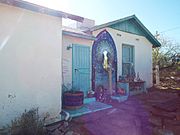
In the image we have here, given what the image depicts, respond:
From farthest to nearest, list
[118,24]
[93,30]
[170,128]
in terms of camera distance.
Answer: [118,24]
[93,30]
[170,128]

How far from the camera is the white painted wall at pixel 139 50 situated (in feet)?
32.6

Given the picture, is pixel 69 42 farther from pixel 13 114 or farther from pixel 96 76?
pixel 13 114

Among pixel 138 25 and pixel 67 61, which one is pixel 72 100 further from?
pixel 138 25

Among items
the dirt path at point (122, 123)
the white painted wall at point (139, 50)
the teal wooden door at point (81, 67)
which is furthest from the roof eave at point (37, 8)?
the white painted wall at point (139, 50)

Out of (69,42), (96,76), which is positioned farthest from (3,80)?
(96,76)

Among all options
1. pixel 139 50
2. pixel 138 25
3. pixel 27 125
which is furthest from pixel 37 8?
pixel 139 50

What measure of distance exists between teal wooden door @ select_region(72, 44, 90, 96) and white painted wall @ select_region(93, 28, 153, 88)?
8.19 ft

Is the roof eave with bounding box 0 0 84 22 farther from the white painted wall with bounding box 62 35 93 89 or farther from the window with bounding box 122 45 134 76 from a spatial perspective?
the window with bounding box 122 45 134 76

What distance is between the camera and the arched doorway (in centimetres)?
859

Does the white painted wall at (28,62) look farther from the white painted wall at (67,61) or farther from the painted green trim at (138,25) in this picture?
the painted green trim at (138,25)

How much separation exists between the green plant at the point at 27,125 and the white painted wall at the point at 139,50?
258 inches

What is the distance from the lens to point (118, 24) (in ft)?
32.8

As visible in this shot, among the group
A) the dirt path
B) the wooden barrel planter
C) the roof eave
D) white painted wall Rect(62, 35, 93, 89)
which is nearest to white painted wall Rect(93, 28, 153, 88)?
white painted wall Rect(62, 35, 93, 89)

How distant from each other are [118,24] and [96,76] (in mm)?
3435
